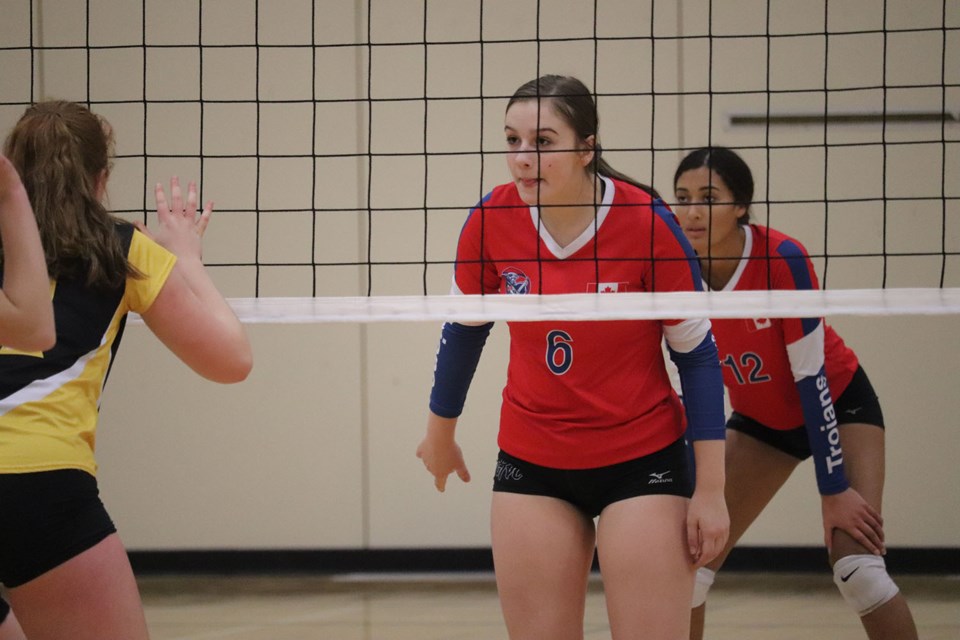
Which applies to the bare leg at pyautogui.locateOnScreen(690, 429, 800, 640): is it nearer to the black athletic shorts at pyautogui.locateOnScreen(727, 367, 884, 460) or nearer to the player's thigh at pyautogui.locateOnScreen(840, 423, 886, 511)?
the black athletic shorts at pyautogui.locateOnScreen(727, 367, 884, 460)

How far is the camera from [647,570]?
234 centimetres

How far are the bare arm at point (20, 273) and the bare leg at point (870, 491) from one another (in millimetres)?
2279

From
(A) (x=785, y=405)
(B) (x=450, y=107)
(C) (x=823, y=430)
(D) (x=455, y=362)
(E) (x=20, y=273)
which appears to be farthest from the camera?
(B) (x=450, y=107)

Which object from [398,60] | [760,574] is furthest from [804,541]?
[398,60]

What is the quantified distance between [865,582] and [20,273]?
2.33 meters

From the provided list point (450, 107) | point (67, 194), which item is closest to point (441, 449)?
point (67, 194)

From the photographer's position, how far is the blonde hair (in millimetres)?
2035

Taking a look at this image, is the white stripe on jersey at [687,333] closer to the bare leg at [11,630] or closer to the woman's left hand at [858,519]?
the woman's left hand at [858,519]

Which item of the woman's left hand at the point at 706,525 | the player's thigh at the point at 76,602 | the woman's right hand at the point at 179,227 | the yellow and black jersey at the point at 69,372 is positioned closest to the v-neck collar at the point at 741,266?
the woman's left hand at the point at 706,525

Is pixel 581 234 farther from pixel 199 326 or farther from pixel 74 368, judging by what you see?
pixel 74 368

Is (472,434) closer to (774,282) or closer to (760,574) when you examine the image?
(760,574)

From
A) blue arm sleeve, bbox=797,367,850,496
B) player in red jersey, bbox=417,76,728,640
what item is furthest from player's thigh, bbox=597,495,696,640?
blue arm sleeve, bbox=797,367,850,496

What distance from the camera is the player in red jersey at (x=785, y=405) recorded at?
307 centimetres

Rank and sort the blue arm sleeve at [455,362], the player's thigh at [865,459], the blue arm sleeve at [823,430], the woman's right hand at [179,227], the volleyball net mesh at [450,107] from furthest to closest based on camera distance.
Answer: the volleyball net mesh at [450,107] → the player's thigh at [865,459] → the blue arm sleeve at [823,430] → the blue arm sleeve at [455,362] → the woman's right hand at [179,227]
